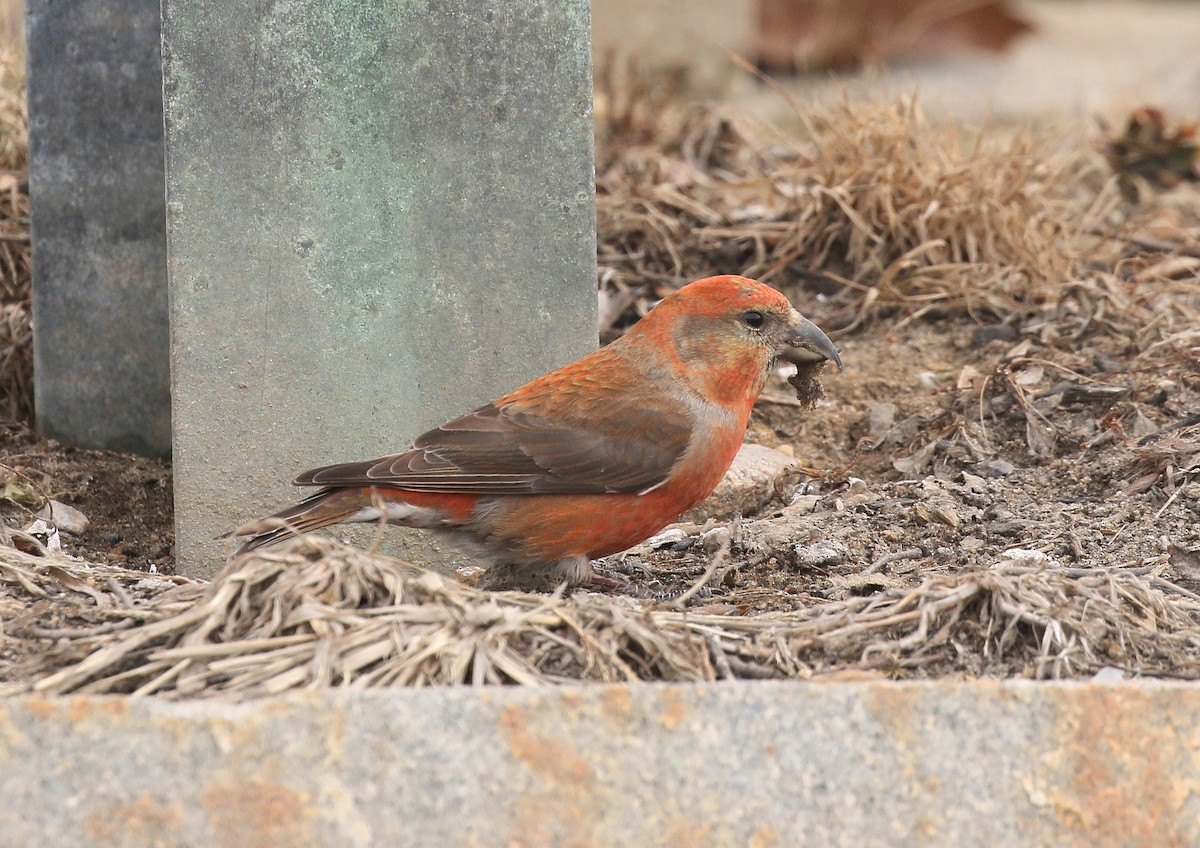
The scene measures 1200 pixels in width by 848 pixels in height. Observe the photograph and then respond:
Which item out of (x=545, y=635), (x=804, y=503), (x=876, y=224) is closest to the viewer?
(x=545, y=635)

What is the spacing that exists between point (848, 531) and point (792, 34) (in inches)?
347

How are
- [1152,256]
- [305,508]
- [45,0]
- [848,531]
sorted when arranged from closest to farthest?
[305,508] < [848,531] < [45,0] < [1152,256]

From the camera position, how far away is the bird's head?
450 cm

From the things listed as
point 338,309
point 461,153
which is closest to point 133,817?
point 338,309

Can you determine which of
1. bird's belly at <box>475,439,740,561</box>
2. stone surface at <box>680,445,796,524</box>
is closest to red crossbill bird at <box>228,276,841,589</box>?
bird's belly at <box>475,439,740,561</box>

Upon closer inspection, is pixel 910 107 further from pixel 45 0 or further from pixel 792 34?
pixel 792 34

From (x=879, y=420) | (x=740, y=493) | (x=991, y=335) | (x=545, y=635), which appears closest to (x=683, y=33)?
(x=991, y=335)

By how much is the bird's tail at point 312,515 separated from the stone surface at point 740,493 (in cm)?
132

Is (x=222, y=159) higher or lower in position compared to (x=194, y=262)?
higher

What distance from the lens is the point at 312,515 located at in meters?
4.12

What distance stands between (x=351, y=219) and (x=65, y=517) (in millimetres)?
1387

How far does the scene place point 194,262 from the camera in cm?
421

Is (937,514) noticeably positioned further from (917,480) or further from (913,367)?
(913,367)

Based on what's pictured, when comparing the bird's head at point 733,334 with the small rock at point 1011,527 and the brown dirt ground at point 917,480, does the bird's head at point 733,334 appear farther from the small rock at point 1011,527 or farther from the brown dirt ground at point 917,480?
the small rock at point 1011,527
